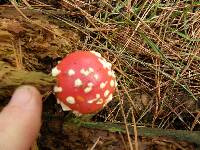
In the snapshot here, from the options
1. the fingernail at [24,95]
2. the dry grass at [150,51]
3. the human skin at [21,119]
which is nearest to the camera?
the human skin at [21,119]

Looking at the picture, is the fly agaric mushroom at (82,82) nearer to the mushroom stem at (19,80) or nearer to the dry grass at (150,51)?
the mushroom stem at (19,80)

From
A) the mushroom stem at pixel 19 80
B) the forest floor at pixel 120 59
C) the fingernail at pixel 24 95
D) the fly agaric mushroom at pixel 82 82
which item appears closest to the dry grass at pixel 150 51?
the forest floor at pixel 120 59

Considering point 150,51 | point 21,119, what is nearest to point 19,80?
point 21,119

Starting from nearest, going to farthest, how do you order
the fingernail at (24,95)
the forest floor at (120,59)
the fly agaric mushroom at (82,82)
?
the fingernail at (24,95)
the fly agaric mushroom at (82,82)
the forest floor at (120,59)

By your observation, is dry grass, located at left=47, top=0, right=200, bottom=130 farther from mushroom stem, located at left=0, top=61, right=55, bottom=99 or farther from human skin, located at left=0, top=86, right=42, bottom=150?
human skin, located at left=0, top=86, right=42, bottom=150

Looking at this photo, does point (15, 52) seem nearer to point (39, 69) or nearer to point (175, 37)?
point (39, 69)

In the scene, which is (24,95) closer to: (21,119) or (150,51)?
(21,119)

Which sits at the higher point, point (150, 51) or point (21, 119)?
point (150, 51)
